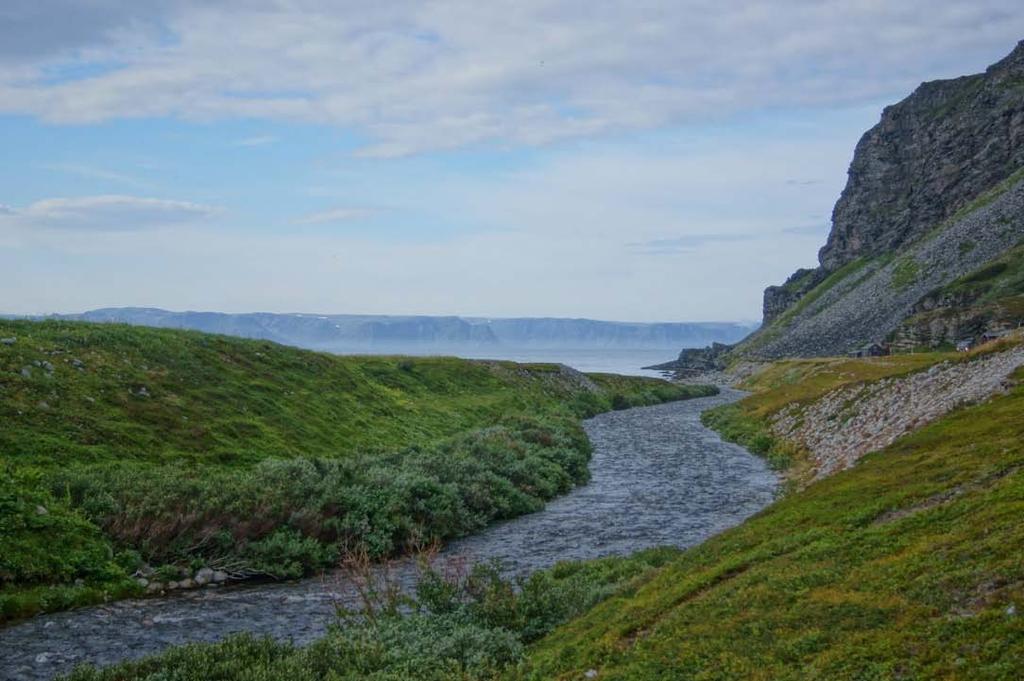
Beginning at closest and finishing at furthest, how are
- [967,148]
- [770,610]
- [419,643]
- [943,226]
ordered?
[770,610], [419,643], [943,226], [967,148]

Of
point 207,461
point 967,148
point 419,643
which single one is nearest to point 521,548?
point 419,643

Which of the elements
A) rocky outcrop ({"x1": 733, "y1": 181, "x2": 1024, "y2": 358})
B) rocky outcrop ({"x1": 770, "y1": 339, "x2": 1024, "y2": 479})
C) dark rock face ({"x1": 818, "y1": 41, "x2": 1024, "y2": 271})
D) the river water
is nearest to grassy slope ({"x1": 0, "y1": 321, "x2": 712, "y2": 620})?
the river water

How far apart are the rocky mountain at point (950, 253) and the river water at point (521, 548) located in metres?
50.0

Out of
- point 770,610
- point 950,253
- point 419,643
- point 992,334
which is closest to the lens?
point 770,610

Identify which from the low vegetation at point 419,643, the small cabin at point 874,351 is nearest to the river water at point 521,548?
the low vegetation at point 419,643

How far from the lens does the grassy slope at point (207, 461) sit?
22.9 metres

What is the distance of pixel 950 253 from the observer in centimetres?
13625

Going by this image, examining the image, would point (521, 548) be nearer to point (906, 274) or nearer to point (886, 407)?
point (886, 407)

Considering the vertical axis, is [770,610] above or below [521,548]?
above

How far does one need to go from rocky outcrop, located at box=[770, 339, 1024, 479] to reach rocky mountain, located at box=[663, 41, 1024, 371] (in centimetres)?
Answer: 3812

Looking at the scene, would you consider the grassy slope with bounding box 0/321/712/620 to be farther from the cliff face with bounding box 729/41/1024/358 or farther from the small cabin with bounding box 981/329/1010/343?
the cliff face with bounding box 729/41/1024/358

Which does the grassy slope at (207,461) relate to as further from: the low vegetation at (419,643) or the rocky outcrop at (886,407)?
the rocky outcrop at (886,407)

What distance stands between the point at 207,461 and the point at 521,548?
14.8 m

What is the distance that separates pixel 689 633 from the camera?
13039 millimetres
